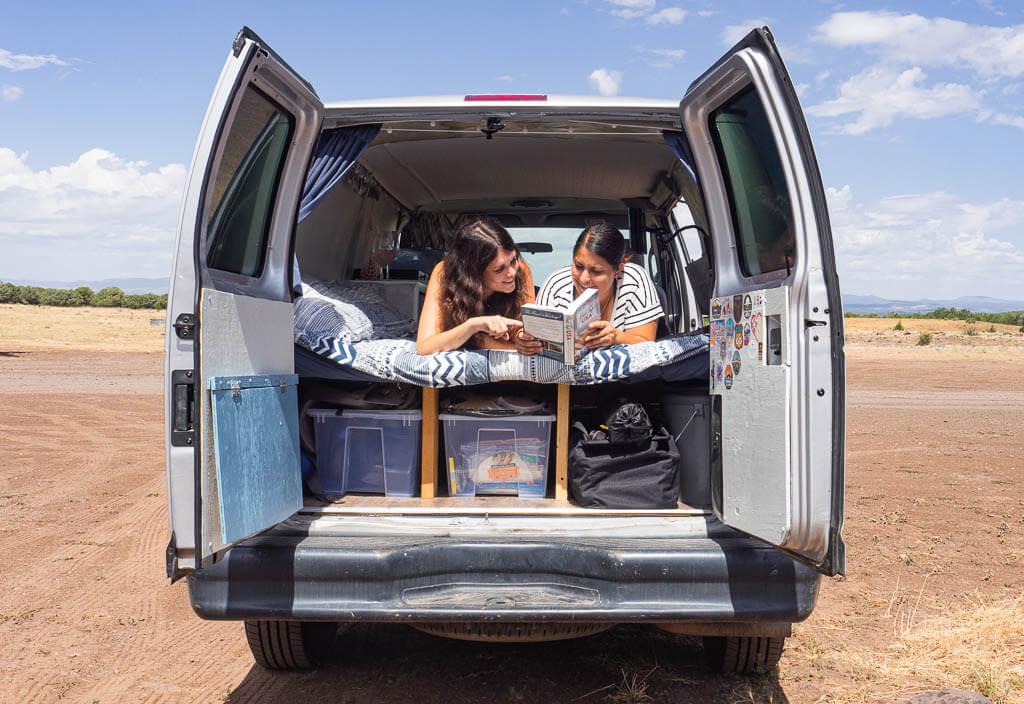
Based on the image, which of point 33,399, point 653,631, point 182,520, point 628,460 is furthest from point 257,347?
point 33,399

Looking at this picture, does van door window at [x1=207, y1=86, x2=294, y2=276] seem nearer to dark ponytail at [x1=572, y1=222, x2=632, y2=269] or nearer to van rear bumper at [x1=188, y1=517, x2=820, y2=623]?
van rear bumper at [x1=188, y1=517, x2=820, y2=623]

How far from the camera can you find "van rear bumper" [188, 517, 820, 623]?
2727 mm

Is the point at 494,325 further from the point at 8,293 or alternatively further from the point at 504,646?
the point at 8,293

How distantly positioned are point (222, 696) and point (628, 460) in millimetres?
1766

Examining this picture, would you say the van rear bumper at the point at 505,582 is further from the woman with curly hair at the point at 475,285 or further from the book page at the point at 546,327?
the woman with curly hair at the point at 475,285

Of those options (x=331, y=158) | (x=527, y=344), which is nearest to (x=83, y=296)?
(x=331, y=158)

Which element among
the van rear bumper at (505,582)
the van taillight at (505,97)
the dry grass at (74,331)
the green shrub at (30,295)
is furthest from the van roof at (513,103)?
the green shrub at (30,295)

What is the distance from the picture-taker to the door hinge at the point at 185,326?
A: 2.58 meters

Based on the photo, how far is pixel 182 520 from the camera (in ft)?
8.56

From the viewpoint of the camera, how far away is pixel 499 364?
3.41 m

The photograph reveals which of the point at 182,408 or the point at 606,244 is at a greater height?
the point at 606,244

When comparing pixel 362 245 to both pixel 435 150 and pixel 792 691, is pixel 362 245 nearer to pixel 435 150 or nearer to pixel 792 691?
pixel 435 150

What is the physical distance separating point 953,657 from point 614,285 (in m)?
2.09

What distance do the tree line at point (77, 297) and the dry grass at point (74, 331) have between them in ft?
11.6
